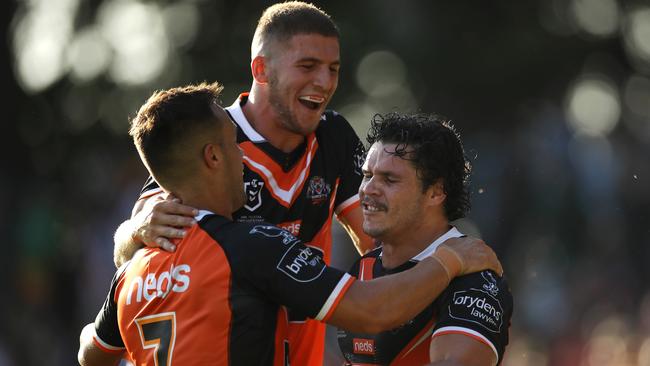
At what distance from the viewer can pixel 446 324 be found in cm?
553

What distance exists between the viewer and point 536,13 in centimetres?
1766

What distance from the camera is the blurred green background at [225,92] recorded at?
15148 mm

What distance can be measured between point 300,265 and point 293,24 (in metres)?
2.22

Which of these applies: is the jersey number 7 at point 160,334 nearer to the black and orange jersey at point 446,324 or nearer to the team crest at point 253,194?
the black and orange jersey at point 446,324

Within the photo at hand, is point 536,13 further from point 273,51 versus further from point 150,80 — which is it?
point 273,51

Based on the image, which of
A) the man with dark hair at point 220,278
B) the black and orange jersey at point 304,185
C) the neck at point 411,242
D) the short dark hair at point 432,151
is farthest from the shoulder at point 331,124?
the man with dark hair at point 220,278

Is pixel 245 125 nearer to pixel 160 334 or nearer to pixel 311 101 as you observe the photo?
pixel 311 101

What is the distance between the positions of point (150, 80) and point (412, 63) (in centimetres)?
388

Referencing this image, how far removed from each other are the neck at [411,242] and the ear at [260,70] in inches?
57.2

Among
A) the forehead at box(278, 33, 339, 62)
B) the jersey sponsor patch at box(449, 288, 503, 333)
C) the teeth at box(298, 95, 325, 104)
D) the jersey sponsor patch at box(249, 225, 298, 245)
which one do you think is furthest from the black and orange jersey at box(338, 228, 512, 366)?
the forehead at box(278, 33, 339, 62)

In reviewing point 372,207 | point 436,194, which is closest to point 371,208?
point 372,207

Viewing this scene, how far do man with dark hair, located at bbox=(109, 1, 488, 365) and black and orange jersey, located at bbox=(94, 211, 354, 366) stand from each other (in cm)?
124

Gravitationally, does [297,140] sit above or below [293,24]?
below

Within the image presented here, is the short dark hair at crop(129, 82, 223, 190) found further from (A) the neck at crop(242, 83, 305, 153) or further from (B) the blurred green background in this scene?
(B) the blurred green background
